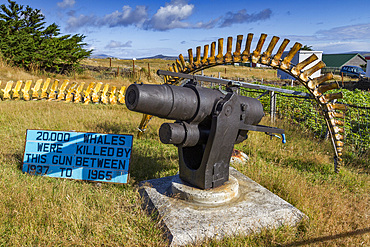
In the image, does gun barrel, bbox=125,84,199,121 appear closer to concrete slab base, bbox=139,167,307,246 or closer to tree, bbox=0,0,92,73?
concrete slab base, bbox=139,167,307,246

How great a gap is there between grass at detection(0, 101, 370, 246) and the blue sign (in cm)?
17

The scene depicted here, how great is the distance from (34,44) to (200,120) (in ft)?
70.5

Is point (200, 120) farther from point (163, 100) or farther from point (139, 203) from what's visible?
point (139, 203)

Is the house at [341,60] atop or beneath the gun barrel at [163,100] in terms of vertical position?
atop

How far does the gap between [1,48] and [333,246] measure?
22.8m

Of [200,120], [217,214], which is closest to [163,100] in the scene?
[200,120]

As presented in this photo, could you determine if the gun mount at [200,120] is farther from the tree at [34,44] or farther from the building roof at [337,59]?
the building roof at [337,59]

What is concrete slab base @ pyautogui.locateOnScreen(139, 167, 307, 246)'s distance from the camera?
2805 millimetres

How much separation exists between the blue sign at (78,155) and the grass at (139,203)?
168 millimetres

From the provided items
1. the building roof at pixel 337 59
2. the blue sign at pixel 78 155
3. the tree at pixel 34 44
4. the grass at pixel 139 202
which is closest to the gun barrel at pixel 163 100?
the grass at pixel 139 202

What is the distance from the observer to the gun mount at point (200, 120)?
2648 mm

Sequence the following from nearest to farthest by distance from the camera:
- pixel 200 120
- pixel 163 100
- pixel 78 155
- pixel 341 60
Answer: pixel 163 100, pixel 200 120, pixel 78 155, pixel 341 60

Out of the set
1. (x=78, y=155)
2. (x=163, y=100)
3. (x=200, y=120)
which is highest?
(x=163, y=100)

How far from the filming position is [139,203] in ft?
11.3
